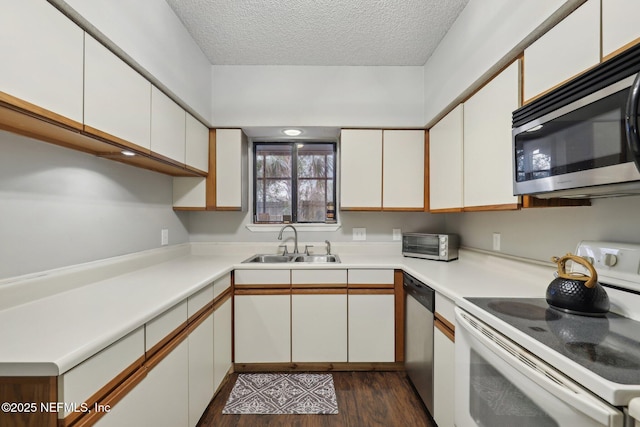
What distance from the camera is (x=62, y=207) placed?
4.37 ft

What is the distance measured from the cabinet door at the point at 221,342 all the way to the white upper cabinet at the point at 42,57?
1.35 meters

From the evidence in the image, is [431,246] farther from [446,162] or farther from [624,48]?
[624,48]

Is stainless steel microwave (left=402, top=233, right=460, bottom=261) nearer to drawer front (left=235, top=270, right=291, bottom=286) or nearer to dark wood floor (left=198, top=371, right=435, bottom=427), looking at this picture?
dark wood floor (left=198, top=371, right=435, bottom=427)

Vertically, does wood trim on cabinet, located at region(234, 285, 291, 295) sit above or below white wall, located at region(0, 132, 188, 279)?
below

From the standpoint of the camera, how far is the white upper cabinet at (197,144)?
6.75 ft

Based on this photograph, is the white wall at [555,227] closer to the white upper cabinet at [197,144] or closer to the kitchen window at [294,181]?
the kitchen window at [294,181]

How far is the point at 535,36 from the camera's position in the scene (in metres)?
1.21

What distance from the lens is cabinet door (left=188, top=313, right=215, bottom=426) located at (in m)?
1.46

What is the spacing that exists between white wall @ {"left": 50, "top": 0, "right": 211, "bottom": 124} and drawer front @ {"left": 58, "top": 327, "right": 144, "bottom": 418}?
123 centimetres

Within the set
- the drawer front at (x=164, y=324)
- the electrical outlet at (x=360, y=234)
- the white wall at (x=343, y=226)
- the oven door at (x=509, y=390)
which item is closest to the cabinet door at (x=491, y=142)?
the oven door at (x=509, y=390)

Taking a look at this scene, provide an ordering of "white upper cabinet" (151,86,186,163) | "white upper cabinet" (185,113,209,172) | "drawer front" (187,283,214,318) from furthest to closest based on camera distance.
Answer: "white upper cabinet" (185,113,209,172) → "white upper cabinet" (151,86,186,163) → "drawer front" (187,283,214,318)

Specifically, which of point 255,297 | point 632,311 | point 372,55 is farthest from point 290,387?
point 372,55

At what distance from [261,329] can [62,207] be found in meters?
1.47

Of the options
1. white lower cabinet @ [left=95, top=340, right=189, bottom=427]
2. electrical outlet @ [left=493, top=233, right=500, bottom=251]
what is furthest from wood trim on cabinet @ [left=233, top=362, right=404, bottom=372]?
electrical outlet @ [left=493, top=233, right=500, bottom=251]
